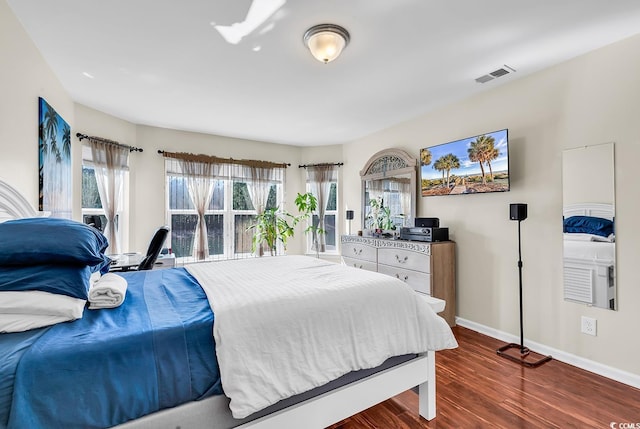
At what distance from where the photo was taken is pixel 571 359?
255 centimetres

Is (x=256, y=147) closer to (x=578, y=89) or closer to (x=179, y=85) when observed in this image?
(x=179, y=85)

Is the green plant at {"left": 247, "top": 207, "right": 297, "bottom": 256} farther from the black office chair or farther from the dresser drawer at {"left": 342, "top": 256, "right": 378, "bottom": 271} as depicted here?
the black office chair

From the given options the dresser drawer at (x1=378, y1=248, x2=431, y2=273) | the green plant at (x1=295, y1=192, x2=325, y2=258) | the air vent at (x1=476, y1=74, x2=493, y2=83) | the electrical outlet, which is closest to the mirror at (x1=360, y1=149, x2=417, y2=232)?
the dresser drawer at (x1=378, y1=248, x2=431, y2=273)

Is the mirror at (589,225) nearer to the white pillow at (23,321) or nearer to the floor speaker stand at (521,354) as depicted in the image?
the floor speaker stand at (521,354)

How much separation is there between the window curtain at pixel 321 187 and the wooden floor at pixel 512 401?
127 inches

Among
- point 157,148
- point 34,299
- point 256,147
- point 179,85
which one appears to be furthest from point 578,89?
point 157,148

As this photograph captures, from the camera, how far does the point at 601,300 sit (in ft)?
7.82

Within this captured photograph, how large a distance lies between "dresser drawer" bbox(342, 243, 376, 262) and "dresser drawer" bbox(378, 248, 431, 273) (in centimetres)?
15

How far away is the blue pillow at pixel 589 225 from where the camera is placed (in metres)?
2.37

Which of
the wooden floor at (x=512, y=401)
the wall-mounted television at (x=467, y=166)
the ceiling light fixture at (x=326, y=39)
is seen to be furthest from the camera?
the wall-mounted television at (x=467, y=166)

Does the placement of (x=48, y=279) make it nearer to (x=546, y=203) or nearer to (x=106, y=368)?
(x=106, y=368)

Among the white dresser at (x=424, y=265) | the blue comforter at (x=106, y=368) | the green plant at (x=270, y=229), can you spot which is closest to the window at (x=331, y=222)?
the green plant at (x=270, y=229)

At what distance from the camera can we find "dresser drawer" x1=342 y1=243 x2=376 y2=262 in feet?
13.2

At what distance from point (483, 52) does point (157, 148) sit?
4296mm
